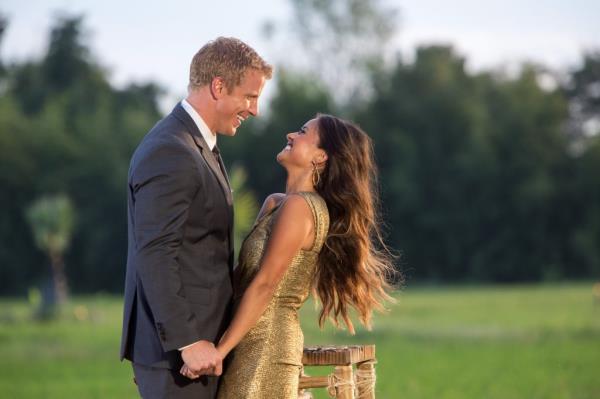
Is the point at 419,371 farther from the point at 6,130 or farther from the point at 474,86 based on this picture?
the point at 474,86

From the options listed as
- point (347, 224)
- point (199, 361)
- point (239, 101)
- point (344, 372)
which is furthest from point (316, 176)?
point (199, 361)

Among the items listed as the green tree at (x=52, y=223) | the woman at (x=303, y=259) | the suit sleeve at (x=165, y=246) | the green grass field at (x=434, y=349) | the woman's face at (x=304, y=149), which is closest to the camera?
the suit sleeve at (x=165, y=246)

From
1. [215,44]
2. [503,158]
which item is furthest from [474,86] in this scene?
[215,44]

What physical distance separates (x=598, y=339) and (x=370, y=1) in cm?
2975

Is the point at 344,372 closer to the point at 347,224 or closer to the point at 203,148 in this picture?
the point at 347,224

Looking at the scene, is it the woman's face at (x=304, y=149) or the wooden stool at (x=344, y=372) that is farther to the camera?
the woman's face at (x=304, y=149)

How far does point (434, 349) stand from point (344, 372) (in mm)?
16553

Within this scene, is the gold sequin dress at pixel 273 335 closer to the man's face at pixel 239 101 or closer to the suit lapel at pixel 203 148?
A: the suit lapel at pixel 203 148

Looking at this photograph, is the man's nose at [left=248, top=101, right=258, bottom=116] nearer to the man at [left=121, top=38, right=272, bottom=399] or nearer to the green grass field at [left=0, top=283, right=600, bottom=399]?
the man at [left=121, top=38, right=272, bottom=399]

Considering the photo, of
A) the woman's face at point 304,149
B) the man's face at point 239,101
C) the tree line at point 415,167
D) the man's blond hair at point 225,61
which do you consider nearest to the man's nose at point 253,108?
the man's face at point 239,101

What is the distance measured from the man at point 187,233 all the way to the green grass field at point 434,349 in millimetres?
9663

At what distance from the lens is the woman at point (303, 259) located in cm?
445

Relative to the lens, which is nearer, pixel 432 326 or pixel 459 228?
pixel 432 326

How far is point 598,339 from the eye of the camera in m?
21.4
